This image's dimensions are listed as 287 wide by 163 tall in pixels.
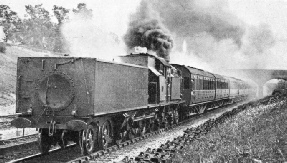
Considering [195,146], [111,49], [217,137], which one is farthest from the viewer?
[111,49]

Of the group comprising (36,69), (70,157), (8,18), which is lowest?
(70,157)

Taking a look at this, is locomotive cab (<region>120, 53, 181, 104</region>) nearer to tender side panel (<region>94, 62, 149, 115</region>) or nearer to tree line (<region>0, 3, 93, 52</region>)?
tender side panel (<region>94, 62, 149, 115</region>)

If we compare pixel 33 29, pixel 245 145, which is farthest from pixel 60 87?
pixel 33 29

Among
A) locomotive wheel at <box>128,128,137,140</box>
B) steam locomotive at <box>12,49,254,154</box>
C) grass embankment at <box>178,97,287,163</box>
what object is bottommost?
locomotive wheel at <box>128,128,137,140</box>

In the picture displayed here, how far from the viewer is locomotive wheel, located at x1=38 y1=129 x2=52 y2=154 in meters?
10.3

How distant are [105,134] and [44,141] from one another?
1795 mm

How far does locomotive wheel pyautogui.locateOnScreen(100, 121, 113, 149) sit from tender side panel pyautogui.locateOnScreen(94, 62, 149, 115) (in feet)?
1.82

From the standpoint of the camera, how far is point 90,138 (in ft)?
33.6

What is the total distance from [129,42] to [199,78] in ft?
16.8

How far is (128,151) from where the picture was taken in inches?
436

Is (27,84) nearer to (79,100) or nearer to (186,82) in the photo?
(79,100)

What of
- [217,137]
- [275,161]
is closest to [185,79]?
[217,137]

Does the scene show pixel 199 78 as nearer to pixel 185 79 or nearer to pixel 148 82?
pixel 185 79

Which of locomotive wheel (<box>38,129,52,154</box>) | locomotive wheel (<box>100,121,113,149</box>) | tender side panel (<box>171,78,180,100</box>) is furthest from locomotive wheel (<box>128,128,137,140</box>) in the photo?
tender side panel (<box>171,78,180,100</box>)
